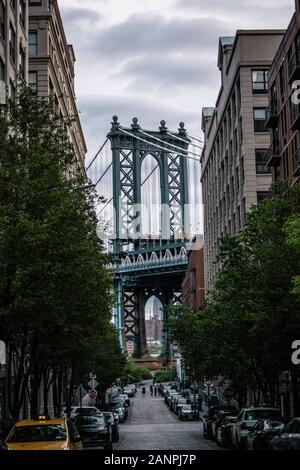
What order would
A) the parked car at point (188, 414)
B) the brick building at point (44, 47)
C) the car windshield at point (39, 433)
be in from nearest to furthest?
the car windshield at point (39, 433) → the brick building at point (44, 47) → the parked car at point (188, 414)

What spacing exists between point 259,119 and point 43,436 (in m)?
51.4

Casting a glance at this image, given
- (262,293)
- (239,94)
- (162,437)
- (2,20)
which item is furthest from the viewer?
(239,94)

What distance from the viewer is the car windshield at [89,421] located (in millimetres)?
34594

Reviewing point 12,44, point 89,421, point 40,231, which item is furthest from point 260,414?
point 12,44

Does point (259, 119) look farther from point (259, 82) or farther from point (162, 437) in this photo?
point (162, 437)

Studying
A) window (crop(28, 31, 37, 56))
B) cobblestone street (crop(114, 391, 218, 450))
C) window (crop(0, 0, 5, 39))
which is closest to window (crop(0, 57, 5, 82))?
window (crop(0, 0, 5, 39))

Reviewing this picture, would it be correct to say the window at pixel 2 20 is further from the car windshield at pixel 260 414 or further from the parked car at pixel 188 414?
the parked car at pixel 188 414

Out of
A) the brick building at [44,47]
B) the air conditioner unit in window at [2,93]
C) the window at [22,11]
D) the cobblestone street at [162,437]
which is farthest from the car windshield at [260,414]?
the brick building at [44,47]

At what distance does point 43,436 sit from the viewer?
20.7m

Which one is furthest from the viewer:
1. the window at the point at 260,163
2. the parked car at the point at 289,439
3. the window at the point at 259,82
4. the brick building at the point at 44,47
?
the window at the point at 259,82

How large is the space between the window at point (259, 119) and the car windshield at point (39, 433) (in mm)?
50697

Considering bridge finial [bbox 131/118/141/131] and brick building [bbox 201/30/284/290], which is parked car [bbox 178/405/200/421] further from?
bridge finial [bbox 131/118/141/131]

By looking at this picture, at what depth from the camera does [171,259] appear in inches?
7018

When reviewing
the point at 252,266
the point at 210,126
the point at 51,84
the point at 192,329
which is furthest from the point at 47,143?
the point at 210,126
